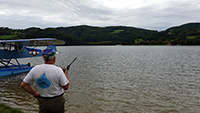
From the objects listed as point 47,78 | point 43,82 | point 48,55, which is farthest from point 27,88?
point 48,55

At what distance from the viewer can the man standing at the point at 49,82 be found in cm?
262

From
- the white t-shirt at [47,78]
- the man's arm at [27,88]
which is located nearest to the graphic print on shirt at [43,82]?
the white t-shirt at [47,78]

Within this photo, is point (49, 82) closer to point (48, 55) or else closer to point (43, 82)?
point (43, 82)

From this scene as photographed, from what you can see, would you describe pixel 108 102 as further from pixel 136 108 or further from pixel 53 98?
pixel 53 98

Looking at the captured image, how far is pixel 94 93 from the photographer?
30.1ft

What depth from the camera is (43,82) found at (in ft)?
8.69

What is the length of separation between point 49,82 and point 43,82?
0.11 meters

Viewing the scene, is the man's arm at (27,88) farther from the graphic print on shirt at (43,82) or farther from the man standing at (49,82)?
the graphic print on shirt at (43,82)

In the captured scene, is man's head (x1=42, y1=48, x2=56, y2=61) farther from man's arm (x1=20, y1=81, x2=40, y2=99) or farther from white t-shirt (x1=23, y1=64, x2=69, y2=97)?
man's arm (x1=20, y1=81, x2=40, y2=99)

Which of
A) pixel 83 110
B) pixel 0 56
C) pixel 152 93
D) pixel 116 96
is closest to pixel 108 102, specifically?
pixel 116 96

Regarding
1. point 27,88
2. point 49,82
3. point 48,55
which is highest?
point 48,55

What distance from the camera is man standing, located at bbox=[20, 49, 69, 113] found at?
8.59 ft

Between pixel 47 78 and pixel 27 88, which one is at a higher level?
pixel 47 78

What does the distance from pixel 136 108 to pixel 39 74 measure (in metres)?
5.79
